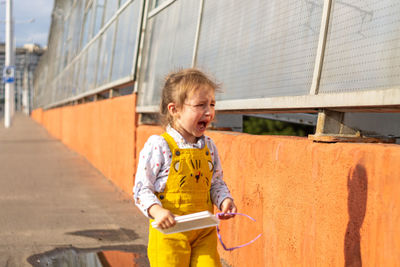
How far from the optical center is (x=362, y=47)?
290 cm

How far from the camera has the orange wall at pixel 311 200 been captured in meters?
2.40

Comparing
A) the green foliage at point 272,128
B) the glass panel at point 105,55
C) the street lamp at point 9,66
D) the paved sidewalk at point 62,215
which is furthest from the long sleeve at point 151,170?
the street lamp at point 9,66

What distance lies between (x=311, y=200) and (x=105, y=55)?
32.0ft

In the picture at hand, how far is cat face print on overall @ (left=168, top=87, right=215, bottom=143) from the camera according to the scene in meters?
2.63

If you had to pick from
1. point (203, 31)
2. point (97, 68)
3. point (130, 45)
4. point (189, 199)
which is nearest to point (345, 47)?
point (189, 199)

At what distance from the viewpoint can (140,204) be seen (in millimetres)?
2584

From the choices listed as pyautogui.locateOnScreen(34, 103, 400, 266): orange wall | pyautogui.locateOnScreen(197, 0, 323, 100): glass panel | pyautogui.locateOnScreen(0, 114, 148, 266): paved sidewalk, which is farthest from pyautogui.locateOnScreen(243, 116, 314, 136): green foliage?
pyautogui.locateOnScreen(34, 103, 400, 266): orange wall

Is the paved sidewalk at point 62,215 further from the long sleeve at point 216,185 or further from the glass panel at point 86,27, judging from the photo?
the glass panel at point 86,27

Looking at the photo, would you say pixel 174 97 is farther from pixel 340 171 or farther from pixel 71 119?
pixel 71 119

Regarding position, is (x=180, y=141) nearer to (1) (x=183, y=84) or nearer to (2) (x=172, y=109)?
(2) (x=172, y=109)

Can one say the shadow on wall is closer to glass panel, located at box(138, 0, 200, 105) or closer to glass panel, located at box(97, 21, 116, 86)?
glass panel, located at box(138, 0, 200, 105)

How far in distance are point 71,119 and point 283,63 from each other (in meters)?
16.5

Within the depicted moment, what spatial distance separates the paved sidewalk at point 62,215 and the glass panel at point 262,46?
1708 mm

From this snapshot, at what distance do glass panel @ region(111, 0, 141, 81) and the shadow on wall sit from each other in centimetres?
633
